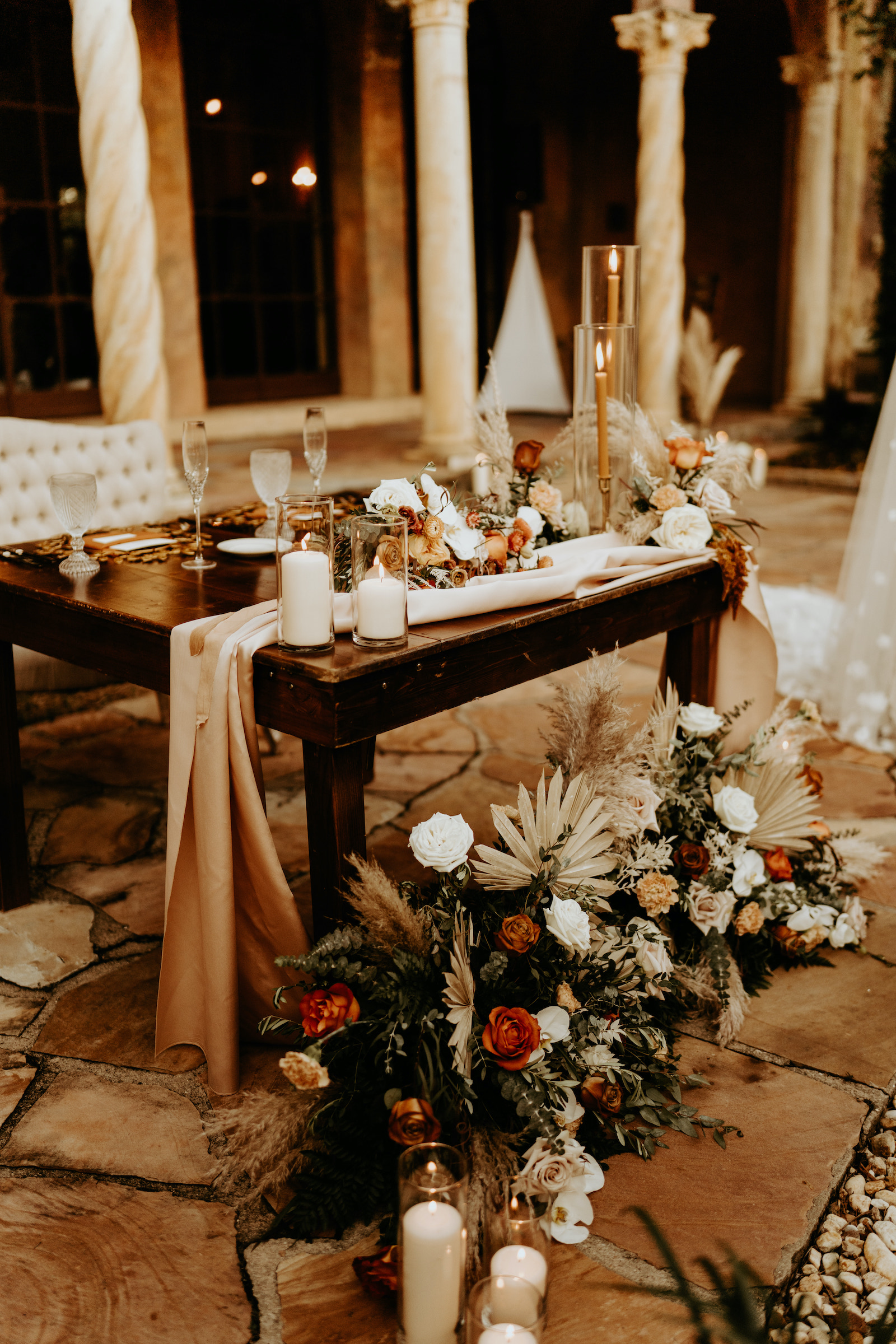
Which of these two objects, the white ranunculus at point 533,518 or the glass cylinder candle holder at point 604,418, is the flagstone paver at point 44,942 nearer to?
the white ranunculus at point 533,518

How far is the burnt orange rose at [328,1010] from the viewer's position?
180cm

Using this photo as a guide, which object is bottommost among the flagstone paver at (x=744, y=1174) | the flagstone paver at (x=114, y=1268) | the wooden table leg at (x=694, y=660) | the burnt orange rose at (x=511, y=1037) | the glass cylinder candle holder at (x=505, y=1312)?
the flagstone paver at (x=744, y=1174)

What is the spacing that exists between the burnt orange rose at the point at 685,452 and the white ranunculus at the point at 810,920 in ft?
3.18

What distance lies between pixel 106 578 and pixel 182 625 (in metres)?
0.53

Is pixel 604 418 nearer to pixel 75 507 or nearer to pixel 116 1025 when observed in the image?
pixel 75 507

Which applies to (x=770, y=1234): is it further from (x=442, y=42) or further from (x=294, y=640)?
(x=442, y=42)

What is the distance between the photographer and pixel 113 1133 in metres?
1.98

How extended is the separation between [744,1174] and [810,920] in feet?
2.33

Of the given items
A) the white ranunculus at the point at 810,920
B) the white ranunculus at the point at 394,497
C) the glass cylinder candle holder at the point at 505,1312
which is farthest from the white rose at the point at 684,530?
the glass cylinder candle holder at the point at 505,1312

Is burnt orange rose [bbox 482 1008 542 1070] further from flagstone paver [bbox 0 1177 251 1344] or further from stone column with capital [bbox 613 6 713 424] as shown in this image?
stone column with capital [bbox 613 6 713 424]

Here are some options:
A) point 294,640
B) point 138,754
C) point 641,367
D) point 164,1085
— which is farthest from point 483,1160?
point 641,367

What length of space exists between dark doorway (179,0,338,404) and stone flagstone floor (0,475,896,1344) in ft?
20.4

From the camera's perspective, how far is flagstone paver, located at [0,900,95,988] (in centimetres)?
248

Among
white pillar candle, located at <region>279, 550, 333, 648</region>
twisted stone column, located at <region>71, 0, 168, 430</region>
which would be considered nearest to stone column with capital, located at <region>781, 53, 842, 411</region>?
twisted stone column, located at <region>71, 0, 168, 430</region>
